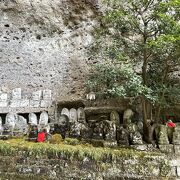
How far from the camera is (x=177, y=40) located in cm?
534

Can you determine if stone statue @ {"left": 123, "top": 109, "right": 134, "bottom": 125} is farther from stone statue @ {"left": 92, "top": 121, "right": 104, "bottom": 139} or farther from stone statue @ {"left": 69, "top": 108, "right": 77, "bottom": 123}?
stone statue @ {"left": 69, "top": 108, "right": 77, "bottom": 123}

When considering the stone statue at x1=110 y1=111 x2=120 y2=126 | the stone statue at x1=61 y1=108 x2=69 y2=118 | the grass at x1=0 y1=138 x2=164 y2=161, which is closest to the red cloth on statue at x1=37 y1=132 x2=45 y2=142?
the grass at x1=0 y1=138 x2=164 y2=161

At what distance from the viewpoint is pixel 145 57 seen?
5883 mm

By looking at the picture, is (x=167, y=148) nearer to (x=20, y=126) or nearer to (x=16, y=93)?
(x=20, y=126)

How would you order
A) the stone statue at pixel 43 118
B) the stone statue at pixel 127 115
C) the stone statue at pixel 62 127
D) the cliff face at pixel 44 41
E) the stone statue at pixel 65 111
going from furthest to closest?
the cliff face at pixel 44 41
the stone statue at pixel 65 111
the stone statue at pixel 43 118
the stone statue at pixel 127 115
the stone statue at pixel 62 127

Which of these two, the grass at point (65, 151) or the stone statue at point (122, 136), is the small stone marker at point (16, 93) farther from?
the stone statue at point (122, 136)

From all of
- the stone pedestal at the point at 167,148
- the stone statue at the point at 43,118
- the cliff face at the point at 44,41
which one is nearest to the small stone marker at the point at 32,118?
the stone statue at the point at 43,118

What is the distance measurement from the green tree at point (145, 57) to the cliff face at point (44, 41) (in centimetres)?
143

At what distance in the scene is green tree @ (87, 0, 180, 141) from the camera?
5.41 m

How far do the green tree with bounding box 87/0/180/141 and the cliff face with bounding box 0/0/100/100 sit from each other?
4.69ft

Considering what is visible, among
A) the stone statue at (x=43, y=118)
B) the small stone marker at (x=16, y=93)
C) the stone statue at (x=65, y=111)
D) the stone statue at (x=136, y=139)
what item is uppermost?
the small stone marker at (x=16, y=93)

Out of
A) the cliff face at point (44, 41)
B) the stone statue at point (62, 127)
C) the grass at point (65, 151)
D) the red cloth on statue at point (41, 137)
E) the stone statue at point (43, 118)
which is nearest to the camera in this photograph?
the grass at point (65, 151)

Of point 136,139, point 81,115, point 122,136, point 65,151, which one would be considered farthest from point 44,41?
point 65,151

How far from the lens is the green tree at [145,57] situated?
5.41m
